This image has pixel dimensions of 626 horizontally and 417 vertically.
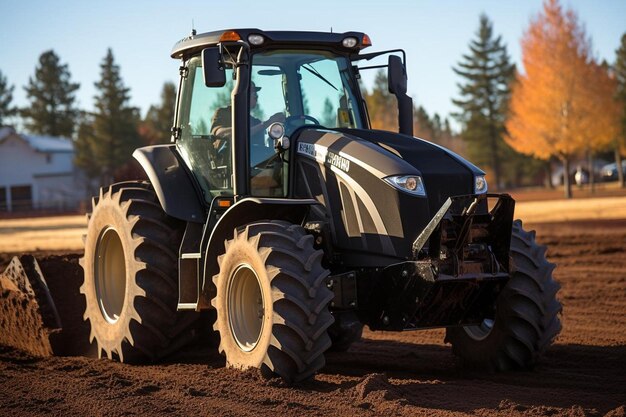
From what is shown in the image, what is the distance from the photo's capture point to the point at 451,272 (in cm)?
720

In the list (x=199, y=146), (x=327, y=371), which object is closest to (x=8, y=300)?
(x=199, y=146)

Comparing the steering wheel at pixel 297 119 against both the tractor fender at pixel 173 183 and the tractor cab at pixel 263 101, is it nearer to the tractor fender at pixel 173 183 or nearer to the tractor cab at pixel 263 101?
the tractor cab at pixel 263 101

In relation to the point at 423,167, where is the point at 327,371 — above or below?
below

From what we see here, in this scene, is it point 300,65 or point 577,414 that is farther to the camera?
point 300,65

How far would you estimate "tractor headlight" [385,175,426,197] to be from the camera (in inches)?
289

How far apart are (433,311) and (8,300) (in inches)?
202

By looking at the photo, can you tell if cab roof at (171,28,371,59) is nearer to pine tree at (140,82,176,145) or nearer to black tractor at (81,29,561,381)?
black tractor at (81,29,561,381)

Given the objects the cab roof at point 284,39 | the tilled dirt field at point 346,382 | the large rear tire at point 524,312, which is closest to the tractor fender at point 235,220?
the tilled dirt field at point 346,382

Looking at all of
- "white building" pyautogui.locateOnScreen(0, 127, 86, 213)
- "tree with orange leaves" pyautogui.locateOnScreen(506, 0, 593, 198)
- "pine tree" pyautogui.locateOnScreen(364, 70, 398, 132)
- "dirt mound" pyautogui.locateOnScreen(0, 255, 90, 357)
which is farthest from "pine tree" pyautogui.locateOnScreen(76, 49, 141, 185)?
"dirt mound" pyautogui.locateOnScreen(0, 255, 90, 357)

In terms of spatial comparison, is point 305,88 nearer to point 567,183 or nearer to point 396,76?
point 396,76

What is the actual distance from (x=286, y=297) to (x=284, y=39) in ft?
8.28

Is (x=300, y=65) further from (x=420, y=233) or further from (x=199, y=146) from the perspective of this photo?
(x=420, y=233)

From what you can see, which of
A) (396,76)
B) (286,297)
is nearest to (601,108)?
(396,76)

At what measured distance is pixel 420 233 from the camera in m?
7.39
